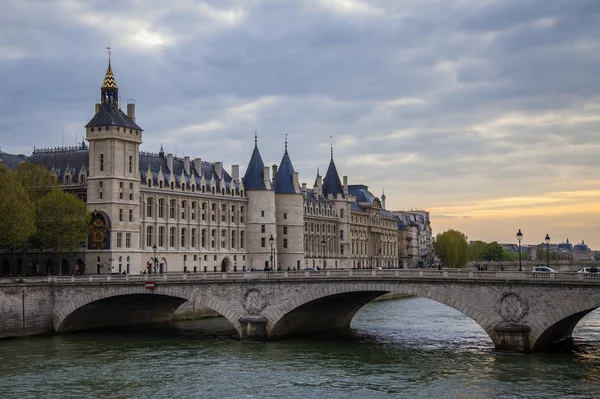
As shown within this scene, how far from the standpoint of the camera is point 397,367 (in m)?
52.1

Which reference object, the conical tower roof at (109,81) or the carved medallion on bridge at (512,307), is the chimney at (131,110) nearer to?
the conical tower roof at (109,81)

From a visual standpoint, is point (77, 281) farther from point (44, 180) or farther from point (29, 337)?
point (44, 180)

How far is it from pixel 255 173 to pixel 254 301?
60486 millimetres

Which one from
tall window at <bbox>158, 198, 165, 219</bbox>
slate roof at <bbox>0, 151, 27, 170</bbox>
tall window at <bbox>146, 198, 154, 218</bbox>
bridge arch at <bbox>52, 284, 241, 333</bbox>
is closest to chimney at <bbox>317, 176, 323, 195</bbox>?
tall window at <bbox>158, 198, 165, 219</bbox>

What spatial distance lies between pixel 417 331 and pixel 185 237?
45793mm

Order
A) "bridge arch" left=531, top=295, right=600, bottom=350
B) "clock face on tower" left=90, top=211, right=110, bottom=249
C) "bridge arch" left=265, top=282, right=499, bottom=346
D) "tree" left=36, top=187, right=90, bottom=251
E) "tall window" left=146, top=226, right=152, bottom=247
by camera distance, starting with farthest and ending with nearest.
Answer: "tall window" left=146, top=226, right=152, bottom=247 < "clock face on tower" left=90, top=211, right=110, bottom=249 < "tree" left=36, top=187, right=90, bottom=251 < "bridge arch" left=265, top=282, right=499, bottom=346 < "bridge arch" left=531, top=295, right=600, bottom=350

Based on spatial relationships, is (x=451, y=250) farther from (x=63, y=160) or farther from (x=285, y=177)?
(x=63, y=160)

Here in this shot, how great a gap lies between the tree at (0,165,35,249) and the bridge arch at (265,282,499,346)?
2961cm

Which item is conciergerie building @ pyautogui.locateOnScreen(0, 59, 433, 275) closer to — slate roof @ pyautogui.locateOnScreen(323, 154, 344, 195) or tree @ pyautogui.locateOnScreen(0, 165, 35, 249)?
slate roof @ pyautogui.locateOnScreen(323, 154, 344, 195)

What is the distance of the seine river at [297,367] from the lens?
4522 cm

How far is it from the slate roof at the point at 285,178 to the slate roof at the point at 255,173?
177 inches

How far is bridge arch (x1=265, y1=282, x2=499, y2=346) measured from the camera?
5581cm

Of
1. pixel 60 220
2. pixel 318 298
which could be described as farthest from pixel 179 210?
pixel 318 298

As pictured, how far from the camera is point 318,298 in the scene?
2482 inches
